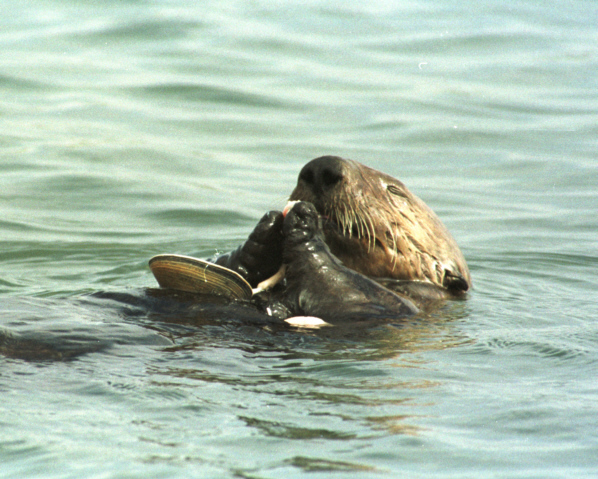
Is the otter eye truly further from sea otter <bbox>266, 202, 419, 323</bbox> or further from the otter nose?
sea otter <bbox>266, 202, 419, 323</bbox>

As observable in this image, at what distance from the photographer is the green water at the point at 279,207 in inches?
112

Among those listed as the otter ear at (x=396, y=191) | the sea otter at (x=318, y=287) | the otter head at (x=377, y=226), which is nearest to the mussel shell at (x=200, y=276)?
the sea otter at (x=318, y=287)

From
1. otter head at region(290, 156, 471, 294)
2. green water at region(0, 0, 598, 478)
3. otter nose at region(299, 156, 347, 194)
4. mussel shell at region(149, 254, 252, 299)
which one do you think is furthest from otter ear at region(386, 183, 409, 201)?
mussel shell at region(149, 254, 252, 299)

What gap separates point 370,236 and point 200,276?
1.04 metres

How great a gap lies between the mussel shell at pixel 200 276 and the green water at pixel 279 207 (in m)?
0.25

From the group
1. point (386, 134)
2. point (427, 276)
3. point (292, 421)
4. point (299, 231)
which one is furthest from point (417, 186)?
point (292, 421)

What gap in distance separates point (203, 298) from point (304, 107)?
7.94 meters

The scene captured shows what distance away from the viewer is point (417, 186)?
9219 millimetres

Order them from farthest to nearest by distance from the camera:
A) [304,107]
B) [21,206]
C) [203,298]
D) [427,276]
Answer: [304,107], [21,206], [427,276], [203,298]

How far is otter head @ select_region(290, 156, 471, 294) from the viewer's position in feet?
15.6

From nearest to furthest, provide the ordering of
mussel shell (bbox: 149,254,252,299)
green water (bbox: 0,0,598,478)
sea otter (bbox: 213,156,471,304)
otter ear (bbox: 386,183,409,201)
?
green water (bbox: 0,0,598,478) < mussel shell (bbox: 149,254,252,299) < sea otter (bbox: 213,156,471,304) < otter ear (bbox: 386,183,409,201)

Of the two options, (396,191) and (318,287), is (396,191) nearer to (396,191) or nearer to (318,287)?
(396,191)

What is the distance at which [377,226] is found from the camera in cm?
486

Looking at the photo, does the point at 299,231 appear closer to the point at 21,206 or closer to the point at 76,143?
the point at 21,206
